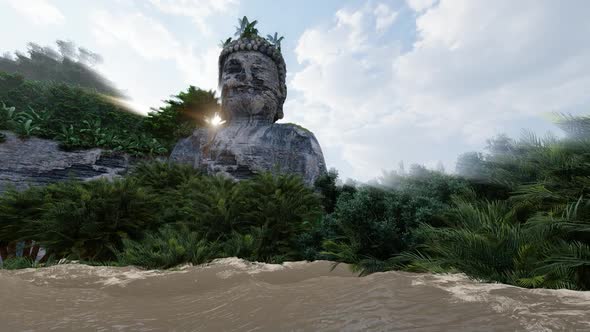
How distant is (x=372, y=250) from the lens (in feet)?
14.9

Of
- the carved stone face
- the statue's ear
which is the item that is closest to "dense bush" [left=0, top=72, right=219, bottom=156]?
the carved stone face

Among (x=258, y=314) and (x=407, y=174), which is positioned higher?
(x=407, y=174)

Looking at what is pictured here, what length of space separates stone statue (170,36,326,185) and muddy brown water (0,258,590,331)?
7804mm

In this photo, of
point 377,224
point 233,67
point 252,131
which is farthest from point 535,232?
point 233,67

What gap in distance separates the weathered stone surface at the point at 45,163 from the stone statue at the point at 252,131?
288 centimetres

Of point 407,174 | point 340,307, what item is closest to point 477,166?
point 407,174

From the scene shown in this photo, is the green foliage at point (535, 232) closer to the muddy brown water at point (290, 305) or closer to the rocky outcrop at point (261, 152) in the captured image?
the muddy brown water at point (290, 305)

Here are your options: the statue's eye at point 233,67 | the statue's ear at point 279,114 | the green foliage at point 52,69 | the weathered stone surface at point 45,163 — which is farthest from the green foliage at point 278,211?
the green foliage at point 52,69

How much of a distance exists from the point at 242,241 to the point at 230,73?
29.8 feet

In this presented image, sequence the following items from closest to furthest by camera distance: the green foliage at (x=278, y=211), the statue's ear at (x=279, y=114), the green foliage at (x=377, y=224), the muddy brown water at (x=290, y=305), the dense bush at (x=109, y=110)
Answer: the muddy brown water at (x=290, y=305) < the green foliage at (x=377, y=224) < the green foliage at (x=278, y=211) < the statue's ear at (x=279, y=114) < the dense bush at (x=109, y=110)

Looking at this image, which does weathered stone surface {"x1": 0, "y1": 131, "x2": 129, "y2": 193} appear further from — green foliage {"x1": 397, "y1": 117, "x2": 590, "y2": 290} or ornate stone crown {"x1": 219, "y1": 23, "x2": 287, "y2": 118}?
green foliage {"x1": 397, "y1": 117, "x2": 590, "y2": 290}

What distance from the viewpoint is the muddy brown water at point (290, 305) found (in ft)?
6.26

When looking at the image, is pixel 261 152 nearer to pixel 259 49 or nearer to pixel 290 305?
pixel 259 49

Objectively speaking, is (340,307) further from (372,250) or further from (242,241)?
(242,241)
